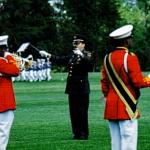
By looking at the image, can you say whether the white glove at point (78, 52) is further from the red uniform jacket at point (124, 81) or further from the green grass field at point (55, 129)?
the red uniform jacket at point (124, 81)

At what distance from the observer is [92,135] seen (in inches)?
581

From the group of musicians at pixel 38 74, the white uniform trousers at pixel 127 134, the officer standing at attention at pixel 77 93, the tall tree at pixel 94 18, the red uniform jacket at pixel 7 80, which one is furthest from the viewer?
the tall tree at pixel 94 18

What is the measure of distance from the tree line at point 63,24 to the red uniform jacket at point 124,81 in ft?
231

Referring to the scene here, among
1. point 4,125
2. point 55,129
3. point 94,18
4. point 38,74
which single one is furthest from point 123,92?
point 94,18

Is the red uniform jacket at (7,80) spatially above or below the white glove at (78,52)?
above

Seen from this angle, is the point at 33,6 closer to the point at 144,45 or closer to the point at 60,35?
the point at 60,35

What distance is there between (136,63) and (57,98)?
19.7 metres

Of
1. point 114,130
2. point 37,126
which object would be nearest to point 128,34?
point 114,130

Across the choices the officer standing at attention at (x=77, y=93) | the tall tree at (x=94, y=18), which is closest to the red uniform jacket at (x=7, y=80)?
the officer standing at attention at (x=77, y=93)

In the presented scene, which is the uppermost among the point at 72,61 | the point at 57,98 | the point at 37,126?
the point at 72,61

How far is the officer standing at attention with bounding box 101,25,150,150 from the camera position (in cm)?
888

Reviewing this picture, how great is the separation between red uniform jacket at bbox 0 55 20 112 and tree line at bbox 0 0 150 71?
227 ft

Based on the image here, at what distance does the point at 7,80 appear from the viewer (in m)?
10.6

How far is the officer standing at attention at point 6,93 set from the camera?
10.4 metres
